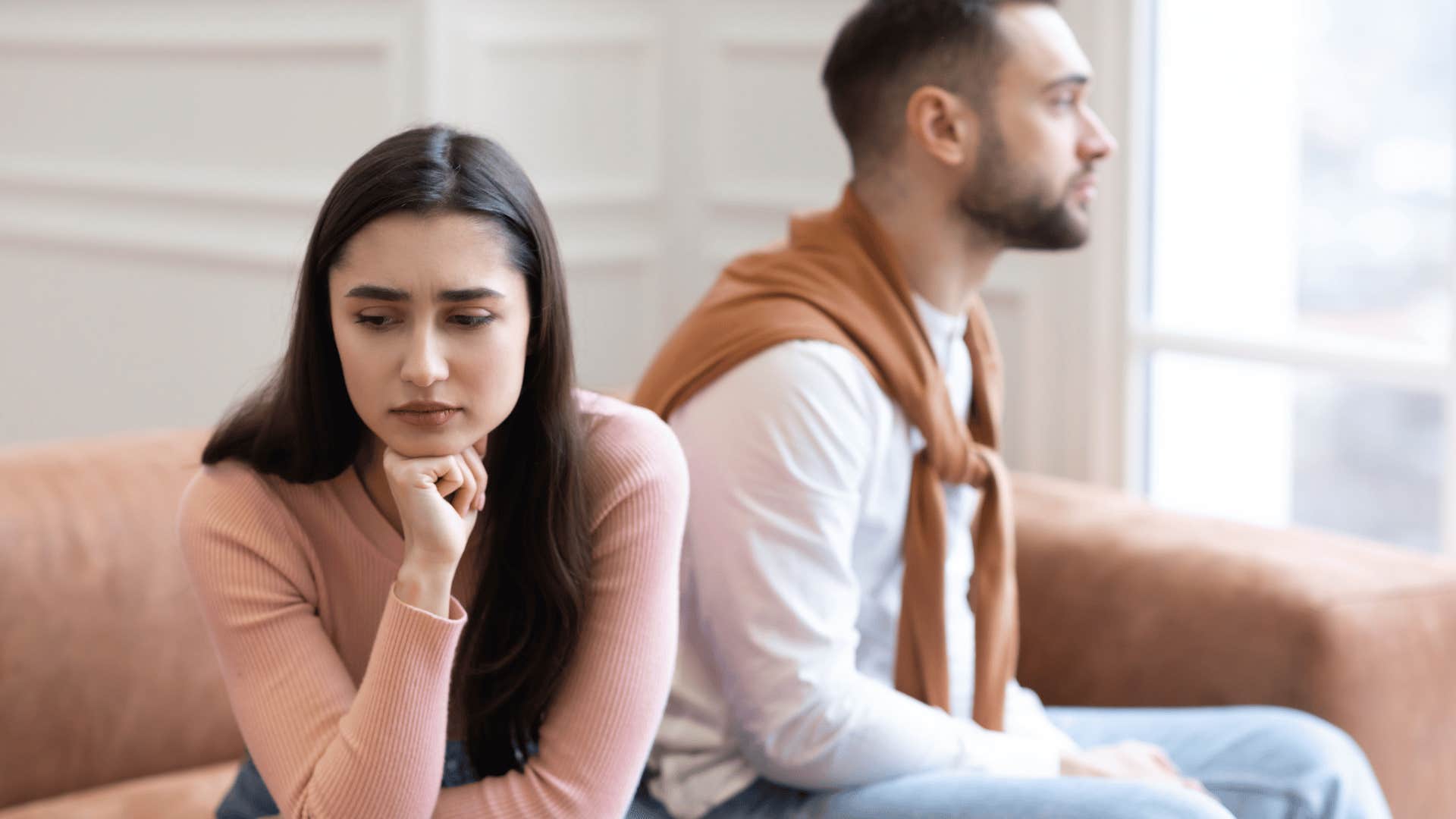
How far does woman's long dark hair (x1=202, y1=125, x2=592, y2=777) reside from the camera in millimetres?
1176

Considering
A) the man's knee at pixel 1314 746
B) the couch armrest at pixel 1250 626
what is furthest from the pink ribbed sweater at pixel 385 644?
the couch armrest at pixel 1250 626

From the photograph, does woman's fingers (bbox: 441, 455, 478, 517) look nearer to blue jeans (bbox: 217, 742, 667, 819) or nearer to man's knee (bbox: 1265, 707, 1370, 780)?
blue jeans (bbox: 217, 742, 667, 819)

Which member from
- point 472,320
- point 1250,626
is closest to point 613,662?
point 472,320

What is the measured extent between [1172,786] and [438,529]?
2.31 ft

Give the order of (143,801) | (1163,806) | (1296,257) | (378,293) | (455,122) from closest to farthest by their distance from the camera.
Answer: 1. (378,293)
2. (1163,806)
3. (143,801)
4. (1296,257)
5. (455,122)

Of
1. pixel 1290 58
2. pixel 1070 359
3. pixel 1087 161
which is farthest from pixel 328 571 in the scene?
pixel 1290 58

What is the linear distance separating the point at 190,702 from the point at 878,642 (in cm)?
82

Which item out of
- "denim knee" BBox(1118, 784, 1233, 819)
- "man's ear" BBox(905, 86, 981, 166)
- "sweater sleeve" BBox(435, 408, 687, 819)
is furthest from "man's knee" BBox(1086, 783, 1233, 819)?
"man's ear" BBox(905, 86, 981, 166)

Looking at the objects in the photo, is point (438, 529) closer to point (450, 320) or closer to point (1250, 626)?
point (450, 320)

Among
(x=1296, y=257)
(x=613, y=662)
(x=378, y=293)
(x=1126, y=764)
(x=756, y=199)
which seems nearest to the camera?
(x=378, y=293)

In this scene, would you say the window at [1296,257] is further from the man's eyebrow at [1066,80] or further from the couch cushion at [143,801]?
the couch cushion at [143,801]

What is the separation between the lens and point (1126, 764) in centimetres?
155

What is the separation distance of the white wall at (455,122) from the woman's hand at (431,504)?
5.17ft

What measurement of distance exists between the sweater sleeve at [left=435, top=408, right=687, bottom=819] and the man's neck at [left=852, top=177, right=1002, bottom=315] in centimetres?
46
